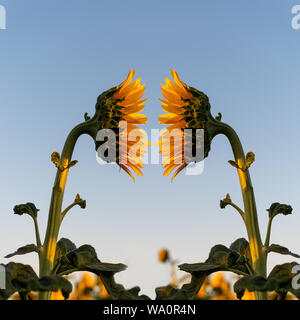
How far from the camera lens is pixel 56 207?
4273mm

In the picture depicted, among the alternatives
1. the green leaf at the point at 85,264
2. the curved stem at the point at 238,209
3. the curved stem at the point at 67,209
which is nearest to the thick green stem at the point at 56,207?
the curved stem at the point at 67,209

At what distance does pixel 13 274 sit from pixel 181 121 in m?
2.10

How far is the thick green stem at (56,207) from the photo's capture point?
4.08 metres

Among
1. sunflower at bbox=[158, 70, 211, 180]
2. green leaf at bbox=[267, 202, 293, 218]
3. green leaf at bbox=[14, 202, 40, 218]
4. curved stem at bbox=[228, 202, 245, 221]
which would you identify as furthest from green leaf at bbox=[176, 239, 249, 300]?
green leaf at bbox=[14, 202, 40, 218]

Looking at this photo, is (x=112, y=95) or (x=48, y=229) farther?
(x=112, y=95)

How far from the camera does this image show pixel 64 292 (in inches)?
148

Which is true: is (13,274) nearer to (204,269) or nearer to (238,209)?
(204,269)

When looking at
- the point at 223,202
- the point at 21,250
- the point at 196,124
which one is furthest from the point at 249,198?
the point at 21,250

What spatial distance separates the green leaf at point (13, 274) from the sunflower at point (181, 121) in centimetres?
162
